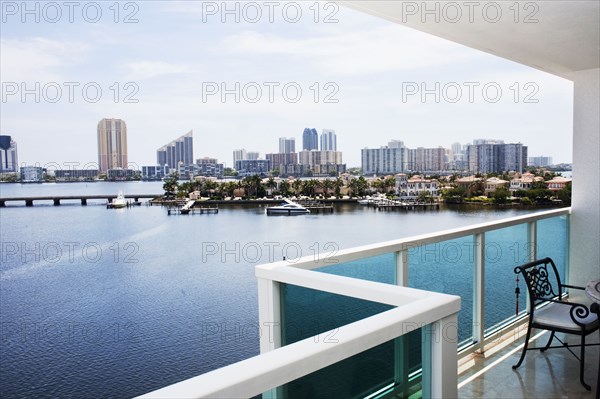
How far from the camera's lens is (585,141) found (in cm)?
459

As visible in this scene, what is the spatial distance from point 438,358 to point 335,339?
1.30ft

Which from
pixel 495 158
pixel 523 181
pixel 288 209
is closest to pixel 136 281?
pixel 288 209

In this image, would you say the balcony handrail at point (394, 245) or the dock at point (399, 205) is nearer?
the balcony handrail at point (394, 245)

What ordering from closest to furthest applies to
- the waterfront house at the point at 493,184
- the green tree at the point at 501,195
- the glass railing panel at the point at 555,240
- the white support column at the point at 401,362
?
the white support column at the point at 401,362 → the glass railing panel at the point at 555,240 → the waterfront house at the point at 493,184 → the green tree at the point at 501,195

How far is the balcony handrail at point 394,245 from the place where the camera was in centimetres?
216

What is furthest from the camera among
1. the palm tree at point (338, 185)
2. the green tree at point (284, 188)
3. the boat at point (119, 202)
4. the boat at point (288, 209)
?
the boat at point (119, 202)

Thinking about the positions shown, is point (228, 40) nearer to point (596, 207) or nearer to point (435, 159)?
point (435, 159)

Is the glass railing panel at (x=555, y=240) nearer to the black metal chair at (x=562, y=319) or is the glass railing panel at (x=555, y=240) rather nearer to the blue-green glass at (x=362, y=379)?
the black metal chair at (x=562, y=319)

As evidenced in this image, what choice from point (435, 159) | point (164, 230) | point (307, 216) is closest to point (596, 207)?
point (435, 159)

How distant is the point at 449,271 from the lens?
3.11 metres

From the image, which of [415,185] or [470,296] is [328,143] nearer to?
[415,185]

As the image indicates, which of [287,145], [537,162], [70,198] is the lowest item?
[70,198]

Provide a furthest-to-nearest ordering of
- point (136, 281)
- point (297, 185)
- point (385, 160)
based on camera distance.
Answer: point (136, 281) → point (297, 185) → point (385, 160)

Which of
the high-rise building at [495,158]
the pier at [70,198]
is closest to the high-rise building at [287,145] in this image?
the pier at [70,198]
